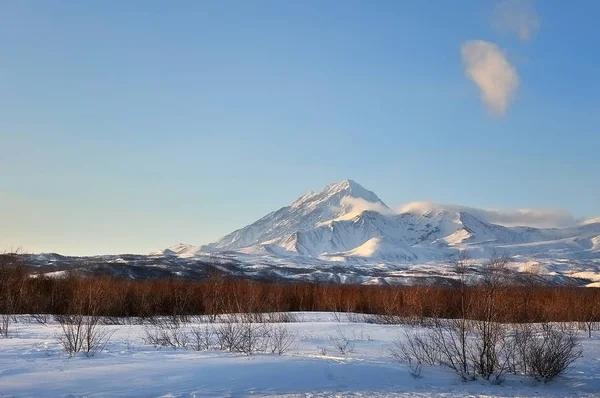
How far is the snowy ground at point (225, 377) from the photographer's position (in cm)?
1000

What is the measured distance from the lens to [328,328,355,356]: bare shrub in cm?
1667

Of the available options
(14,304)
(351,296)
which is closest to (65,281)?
(14,304)

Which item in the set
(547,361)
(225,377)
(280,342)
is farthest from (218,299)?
(547,361)

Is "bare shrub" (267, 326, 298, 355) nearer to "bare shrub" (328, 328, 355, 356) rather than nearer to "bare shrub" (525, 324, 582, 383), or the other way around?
"bare shrub" (328, 328, 355, 356)

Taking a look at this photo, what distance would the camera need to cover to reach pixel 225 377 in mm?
11141

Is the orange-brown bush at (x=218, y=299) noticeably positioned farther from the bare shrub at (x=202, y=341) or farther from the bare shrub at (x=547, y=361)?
the bare shrub at (x=547, y=361)

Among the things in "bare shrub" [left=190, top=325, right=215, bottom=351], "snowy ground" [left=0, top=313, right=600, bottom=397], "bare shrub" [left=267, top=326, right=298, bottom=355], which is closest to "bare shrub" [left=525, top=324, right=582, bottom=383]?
"snowy ground" [left=0, top=313, right=600, bottom=397]

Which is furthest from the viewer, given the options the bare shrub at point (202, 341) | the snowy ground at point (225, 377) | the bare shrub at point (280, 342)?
the bare shrub at point (202, 341)

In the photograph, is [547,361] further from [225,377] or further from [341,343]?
[341,343]

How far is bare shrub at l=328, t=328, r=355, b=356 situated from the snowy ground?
4.04 ft

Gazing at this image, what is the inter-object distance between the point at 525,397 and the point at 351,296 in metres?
31.7

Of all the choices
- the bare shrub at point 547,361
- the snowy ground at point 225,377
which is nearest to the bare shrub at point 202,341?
the snowy ground at point 225,377

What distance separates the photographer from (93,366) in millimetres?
11578

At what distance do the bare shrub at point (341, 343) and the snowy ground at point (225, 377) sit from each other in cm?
123
